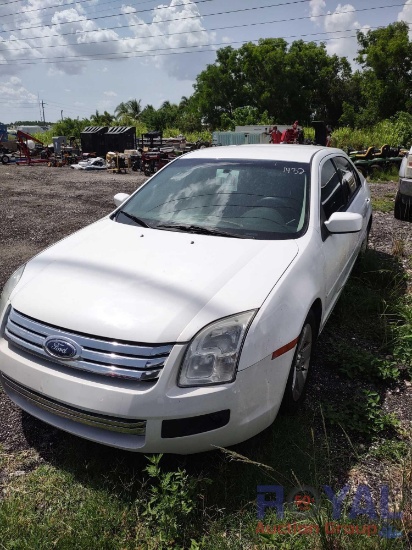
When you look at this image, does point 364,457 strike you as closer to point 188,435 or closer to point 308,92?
point 188,435

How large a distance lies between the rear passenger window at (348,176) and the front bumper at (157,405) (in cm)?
243

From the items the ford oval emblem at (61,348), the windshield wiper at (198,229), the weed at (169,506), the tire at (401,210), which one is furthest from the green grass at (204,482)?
the tire at (401,210)

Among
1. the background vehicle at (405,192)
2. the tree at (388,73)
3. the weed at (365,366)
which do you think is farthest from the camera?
the tree at (388,73)

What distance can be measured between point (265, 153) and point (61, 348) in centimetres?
240

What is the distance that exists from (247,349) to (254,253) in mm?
770

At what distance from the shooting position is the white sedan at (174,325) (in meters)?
2.02

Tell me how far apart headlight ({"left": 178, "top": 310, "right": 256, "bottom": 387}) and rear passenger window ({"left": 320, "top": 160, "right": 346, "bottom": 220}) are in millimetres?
1545

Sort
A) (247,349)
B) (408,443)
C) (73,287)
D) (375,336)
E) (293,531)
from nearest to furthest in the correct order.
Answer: (293,531), (247,349), (73,287), (408,443), (375,336)

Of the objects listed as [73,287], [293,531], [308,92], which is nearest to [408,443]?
[293,531]

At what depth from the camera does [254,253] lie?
2674mm

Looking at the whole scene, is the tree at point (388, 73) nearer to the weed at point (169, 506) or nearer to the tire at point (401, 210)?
the tire at point (401, 210)

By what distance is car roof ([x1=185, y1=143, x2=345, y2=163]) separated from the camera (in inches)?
142

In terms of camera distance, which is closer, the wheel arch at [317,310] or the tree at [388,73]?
the wheel arch at [317,310]

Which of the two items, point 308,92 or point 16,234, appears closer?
point 16,234
